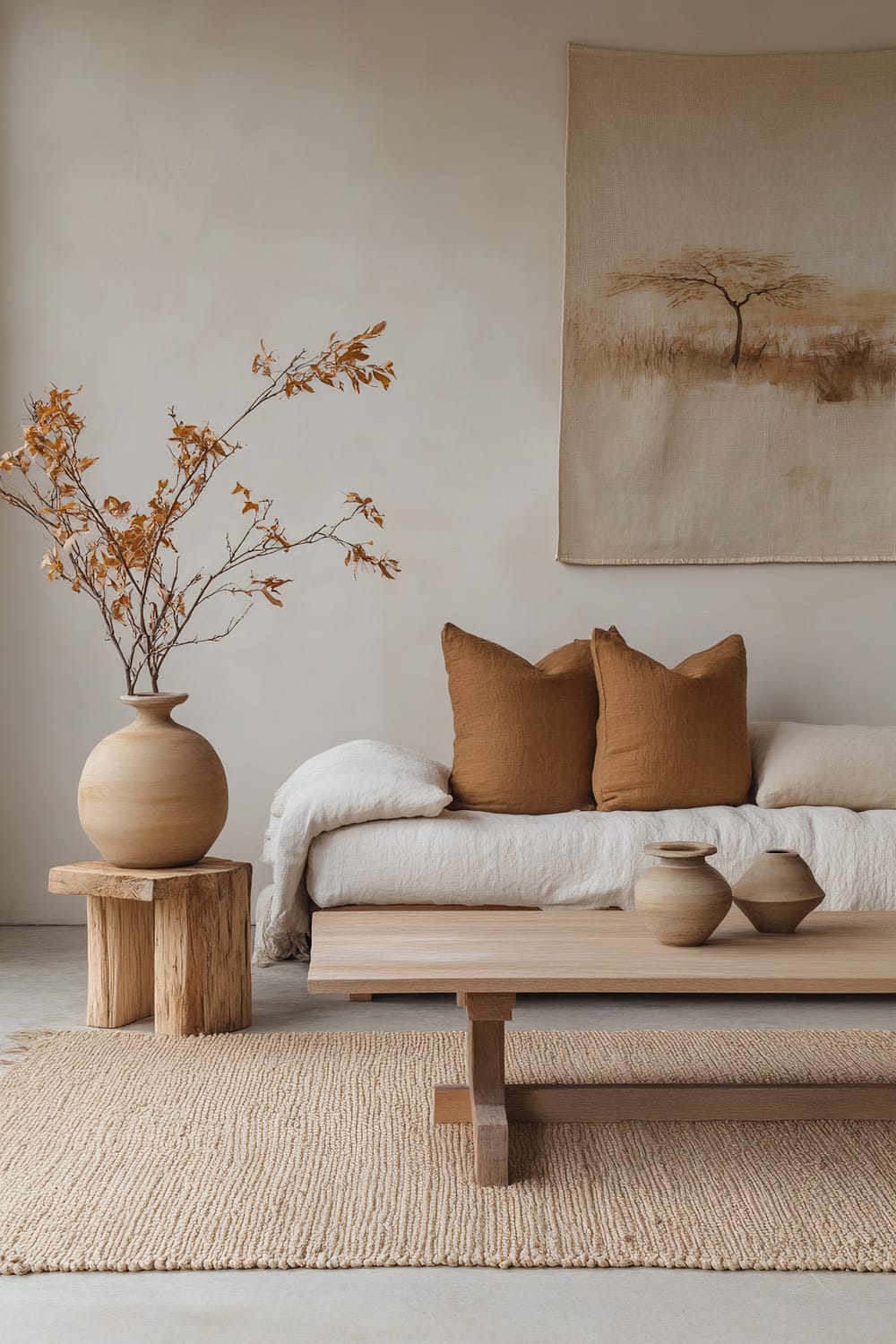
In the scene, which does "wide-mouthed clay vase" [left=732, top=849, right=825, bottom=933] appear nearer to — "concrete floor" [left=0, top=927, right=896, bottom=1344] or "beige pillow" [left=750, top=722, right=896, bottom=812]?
"concrete floor" [left=0, top=927, right=896, bottom=1344]

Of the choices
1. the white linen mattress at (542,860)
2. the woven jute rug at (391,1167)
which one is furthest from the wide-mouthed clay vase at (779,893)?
the white linen mattress at (542,860)

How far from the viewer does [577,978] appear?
2.03m

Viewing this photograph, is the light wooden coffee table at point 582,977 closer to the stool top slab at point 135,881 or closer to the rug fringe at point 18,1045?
the stool top slab at point 135,881

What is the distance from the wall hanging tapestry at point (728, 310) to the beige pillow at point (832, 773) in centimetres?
83

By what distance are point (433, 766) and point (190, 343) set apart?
178 centimetres

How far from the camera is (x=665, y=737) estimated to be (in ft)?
12.5

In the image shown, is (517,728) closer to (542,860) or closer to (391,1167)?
(542,860)

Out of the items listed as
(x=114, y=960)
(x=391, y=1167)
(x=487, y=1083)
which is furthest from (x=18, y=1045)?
(x=487, y=1083)

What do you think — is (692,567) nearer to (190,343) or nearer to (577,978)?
(190,343)

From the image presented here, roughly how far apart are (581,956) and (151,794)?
1300 mm

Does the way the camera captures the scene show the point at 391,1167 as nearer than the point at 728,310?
Yes

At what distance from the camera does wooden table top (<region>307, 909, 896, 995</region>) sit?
79.7 inches

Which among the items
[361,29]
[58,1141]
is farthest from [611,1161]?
[361,29]

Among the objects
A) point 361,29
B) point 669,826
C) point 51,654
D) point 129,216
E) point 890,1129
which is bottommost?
point 890,1129
